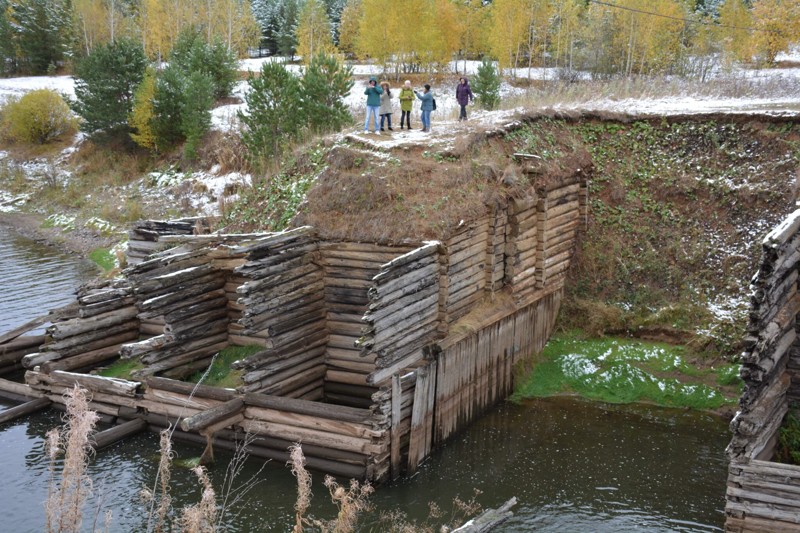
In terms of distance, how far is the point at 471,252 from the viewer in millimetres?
15797

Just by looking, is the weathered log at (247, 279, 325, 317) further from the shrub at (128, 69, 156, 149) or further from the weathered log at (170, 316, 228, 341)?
the shrub at (128, 69, 156, 149)

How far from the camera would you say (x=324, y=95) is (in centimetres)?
2639

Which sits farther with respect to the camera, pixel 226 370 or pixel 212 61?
pixel 212 61

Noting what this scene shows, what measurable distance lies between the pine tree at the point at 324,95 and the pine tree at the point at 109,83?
15229 mm

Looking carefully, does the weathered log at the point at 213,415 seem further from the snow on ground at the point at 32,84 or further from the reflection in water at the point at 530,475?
the snow on ground at the point at 32,84

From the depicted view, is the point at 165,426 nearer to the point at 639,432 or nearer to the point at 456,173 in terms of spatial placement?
the point at 456,173

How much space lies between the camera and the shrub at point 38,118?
44.1 m

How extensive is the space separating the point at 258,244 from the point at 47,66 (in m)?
51.0

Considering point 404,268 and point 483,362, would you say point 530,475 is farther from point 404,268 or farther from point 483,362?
point 404,268

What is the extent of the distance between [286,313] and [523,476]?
5498 millimetres

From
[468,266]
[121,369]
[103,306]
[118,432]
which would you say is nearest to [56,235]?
[103,306]

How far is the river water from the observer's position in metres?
12.4

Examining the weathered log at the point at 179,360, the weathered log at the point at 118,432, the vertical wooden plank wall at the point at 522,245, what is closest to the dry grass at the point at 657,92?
the vertical wooden plank wall at the point at 522,245

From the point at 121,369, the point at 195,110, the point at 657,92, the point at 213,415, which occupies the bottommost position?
the point at 121,369
